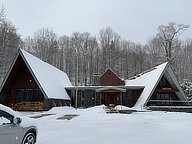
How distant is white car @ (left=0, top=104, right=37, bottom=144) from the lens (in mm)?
3752

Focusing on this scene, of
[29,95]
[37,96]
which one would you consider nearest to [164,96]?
[37,96]

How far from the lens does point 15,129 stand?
4004 millimetres

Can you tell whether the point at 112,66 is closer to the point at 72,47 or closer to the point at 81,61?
the point at 81,61

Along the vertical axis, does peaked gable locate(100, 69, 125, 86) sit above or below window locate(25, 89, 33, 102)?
above

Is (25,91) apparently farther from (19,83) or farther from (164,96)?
(164,96)

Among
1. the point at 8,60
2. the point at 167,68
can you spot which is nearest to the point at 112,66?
the point at 167,68

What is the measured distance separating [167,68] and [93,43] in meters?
24.8

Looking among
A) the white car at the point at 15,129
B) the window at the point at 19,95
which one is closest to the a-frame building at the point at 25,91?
the window at the point at 19,95

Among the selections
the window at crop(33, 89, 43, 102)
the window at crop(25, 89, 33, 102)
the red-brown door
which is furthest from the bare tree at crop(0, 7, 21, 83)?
the red-brown door

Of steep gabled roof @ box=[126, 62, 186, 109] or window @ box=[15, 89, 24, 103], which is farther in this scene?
window @ box=[15, 89, 24, 103]

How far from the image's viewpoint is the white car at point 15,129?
148 inches

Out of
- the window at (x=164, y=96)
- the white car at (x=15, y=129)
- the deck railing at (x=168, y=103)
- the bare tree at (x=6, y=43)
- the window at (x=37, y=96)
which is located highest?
the bare tree at (x=6, y=43)

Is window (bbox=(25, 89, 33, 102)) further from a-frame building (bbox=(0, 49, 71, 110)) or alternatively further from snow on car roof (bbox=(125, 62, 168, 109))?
snow on car roof (bbox=(125, 62, 168, 109))

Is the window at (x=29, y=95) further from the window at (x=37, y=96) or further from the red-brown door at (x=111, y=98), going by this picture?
the red-brown door at (x=111, y=98)
